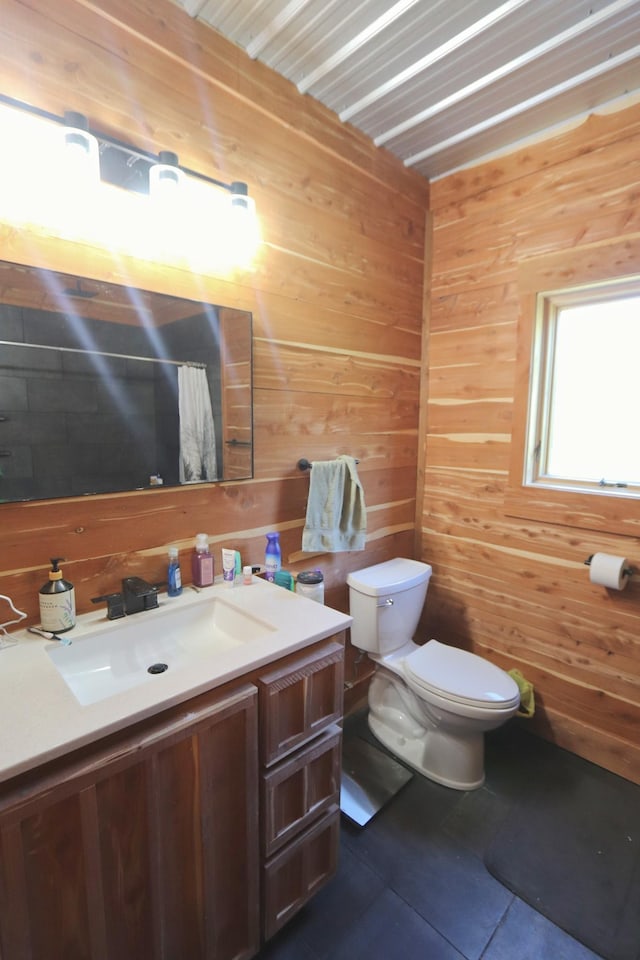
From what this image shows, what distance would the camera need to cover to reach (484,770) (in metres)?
1.85

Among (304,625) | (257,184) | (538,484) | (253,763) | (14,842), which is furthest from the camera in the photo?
(538,484)

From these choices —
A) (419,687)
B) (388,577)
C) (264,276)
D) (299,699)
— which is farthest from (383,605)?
(264,276)

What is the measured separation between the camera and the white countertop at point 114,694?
79 cm

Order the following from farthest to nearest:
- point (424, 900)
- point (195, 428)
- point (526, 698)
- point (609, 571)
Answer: point (526, 698), point (609, 571), point (195, 428), point (424, 900)

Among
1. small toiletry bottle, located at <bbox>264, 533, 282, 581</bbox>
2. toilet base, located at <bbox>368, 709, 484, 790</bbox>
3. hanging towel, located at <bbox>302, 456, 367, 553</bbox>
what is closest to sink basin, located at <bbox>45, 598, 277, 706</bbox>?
small toiletry bottle, located at <bbox>264, 533, 282, 581</bbox>

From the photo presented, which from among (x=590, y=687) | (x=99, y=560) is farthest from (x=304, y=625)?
(x=590, y=687)

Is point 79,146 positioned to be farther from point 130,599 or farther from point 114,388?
point 130,599

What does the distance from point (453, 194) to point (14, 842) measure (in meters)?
2.66

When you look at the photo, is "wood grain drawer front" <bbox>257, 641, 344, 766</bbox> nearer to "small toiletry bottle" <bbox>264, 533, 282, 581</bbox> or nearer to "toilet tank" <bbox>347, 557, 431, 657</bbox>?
"small toiletry bottle" <bbox>264, 533, 282, 581</bbox>

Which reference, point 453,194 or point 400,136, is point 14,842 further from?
point 453,194

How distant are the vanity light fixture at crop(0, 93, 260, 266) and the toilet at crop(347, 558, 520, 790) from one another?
1379 mm

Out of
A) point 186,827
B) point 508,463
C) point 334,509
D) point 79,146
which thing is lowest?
point 186,827

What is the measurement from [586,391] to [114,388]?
184cm

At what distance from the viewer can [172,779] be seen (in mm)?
917
